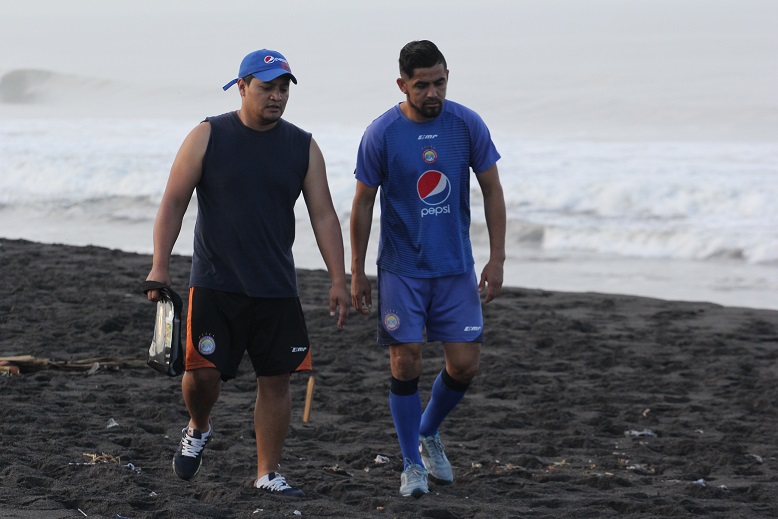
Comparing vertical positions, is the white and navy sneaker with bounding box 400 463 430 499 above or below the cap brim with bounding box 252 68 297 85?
below

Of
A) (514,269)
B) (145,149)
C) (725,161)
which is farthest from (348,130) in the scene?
(514,269)

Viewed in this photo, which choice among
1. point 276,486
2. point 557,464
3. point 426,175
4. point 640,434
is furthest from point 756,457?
point 276,486

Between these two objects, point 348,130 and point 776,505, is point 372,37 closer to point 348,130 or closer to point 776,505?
point 348,130

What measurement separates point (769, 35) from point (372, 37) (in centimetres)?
2489

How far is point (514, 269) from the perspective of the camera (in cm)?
1388

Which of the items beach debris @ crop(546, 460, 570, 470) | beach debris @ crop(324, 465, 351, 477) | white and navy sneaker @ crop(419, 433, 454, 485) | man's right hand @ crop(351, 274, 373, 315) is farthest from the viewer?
beach debris @ crop(546, 460, 570, 470)

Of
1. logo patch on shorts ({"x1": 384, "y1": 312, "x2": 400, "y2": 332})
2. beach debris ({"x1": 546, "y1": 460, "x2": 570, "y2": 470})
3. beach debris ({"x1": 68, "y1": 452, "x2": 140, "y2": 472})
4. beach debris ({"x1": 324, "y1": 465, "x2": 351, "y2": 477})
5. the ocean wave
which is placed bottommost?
beach debris ({"x1": 546, "y1": 460, "x2": 570, "y2": 470})

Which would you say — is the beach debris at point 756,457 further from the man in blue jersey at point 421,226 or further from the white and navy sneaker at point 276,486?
the white and navy sneaker at point 276,486

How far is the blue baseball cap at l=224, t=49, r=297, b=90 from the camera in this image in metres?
3.97

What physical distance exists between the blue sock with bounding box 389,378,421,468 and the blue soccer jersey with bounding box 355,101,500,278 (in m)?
0.48

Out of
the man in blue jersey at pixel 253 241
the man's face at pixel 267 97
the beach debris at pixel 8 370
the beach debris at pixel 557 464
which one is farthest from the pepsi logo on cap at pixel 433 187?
the beach debris at pixel 8 370

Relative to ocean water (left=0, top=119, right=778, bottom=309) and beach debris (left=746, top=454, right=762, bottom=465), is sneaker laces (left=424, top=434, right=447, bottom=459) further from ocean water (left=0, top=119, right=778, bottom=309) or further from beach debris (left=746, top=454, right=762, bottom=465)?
ocean water (left=0, top=119, right=778, bottom=309)

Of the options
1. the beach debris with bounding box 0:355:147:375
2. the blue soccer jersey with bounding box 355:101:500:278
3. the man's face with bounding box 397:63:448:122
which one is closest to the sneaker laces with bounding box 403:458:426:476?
the blue soccer jersey with bounding box 355:101:500:278

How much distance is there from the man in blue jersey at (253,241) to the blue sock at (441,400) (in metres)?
0.60
